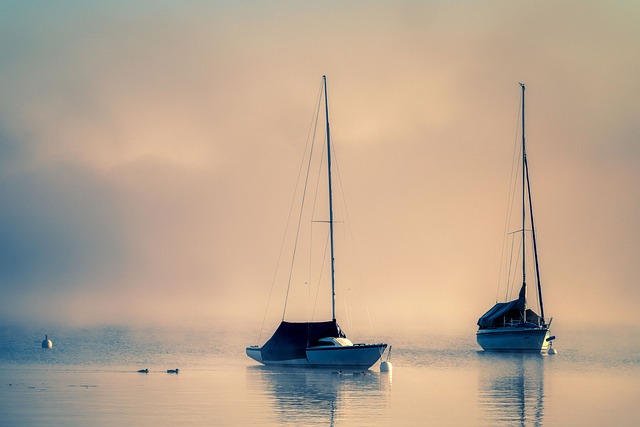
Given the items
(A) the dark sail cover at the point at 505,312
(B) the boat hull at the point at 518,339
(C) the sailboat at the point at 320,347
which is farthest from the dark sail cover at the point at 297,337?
(A) the dark sail cover at the point at 505,312

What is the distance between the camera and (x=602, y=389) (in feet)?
194

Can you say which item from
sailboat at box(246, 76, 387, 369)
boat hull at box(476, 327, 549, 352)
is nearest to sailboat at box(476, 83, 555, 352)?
boat hull at box(476, 327, 549, 352)

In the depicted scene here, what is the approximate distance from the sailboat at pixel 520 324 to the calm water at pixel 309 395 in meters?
14.0

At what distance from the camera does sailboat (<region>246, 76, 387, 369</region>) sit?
6700cm

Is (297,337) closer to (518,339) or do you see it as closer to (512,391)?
(512,391)

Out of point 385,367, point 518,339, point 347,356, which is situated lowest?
point 385,367

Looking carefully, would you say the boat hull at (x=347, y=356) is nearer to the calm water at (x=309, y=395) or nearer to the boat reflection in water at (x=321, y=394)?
the boat reflection in water at (x=321, y=394)

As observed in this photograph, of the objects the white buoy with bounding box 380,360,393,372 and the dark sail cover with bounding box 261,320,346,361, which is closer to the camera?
the white buoy with bounding box 380,360,393,372

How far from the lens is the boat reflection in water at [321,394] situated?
42.5 m

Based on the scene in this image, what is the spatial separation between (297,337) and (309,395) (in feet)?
61.1

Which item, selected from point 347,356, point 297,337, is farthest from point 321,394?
point 297,337

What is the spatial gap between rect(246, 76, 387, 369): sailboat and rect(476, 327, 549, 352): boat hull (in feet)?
98.5

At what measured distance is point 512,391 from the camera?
5562 cm

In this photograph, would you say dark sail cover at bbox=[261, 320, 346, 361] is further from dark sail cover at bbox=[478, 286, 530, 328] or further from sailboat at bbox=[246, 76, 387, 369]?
dark sail cover at bbox=[478, 286, 530, 328]
